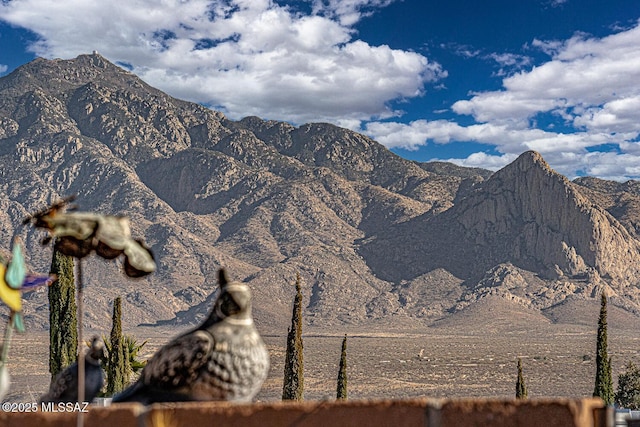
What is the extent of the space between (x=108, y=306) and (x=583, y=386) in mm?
100175

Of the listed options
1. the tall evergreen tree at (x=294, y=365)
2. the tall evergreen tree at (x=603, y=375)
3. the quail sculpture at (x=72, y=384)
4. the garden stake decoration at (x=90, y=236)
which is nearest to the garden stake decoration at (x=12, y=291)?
the garden stake decoration at (x=90, y=236)

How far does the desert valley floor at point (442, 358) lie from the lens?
224 feet

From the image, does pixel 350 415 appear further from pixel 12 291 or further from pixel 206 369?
pixel 12 291

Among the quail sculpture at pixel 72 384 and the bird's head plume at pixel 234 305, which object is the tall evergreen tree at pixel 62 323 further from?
the bird's head plume at pixel 234 305

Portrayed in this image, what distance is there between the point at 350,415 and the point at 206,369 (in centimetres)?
92

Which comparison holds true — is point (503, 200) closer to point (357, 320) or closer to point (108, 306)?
point (357, 320)

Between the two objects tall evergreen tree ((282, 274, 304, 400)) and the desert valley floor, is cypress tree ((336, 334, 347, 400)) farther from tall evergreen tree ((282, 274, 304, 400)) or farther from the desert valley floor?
the desert valley floor

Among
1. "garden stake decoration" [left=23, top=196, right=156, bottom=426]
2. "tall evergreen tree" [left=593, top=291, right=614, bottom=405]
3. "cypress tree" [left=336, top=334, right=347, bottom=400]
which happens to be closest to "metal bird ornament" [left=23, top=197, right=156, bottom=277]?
"garden stake decoration" [left=23, top=196, right=156, bottom=426]

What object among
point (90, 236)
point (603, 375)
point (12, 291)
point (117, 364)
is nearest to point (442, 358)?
point (603, 375)

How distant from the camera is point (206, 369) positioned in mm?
4211

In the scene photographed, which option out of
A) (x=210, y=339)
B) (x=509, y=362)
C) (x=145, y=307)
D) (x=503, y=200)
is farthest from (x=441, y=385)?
(x=503, y=200)

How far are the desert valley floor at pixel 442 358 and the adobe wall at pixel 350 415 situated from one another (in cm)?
4278

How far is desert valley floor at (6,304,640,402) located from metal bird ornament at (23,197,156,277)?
1658 inches

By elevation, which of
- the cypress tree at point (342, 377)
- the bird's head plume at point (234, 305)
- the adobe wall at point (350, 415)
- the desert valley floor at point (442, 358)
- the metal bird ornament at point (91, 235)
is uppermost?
the metal bird ornament at point (91, 235)
